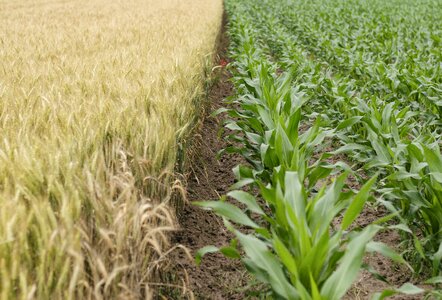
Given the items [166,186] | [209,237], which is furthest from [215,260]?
[166,186]

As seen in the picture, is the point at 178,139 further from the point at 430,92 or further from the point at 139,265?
the point at 430,92

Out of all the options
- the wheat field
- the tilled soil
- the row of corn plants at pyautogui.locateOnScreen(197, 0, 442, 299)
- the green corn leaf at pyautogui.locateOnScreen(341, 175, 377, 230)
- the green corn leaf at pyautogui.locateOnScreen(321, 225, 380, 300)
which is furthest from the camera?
the tilled soil

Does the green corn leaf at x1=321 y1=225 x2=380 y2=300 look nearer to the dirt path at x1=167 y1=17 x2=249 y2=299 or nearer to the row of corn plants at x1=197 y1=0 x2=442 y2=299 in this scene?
the row of corn plants at x1=197 y1=0 x2=442 y2=299

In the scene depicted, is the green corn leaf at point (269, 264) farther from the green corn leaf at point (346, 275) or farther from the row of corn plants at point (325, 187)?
the green corn leaf at point (346, 275)

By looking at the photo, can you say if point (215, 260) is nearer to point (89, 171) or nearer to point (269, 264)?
point (269, 264)

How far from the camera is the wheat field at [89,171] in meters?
1.28

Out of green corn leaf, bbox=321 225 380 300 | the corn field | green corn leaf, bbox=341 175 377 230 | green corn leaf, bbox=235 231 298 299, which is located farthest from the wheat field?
green corn leaf, bbox=341 175 377 230

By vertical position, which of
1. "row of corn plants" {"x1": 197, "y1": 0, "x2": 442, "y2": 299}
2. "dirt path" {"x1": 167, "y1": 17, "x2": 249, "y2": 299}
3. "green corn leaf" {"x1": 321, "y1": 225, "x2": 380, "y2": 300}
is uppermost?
"green corn leaf" {"x1": 321, "y1": 225, "x2": 380, "y2": 300}

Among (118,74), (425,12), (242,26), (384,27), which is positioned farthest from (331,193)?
(425,12)

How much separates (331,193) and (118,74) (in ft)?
6.79

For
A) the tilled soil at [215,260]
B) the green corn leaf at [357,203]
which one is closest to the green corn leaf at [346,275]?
the green corn leaf at [357,203]

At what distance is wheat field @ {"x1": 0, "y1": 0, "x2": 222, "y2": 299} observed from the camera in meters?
1.28

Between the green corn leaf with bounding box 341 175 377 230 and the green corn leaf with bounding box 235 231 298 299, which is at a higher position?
the green corn leaf with bounding box 341 175 377 230

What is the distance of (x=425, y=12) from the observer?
13094mm
